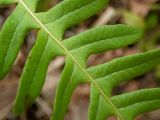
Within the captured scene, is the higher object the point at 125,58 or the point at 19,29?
the point at 19,29

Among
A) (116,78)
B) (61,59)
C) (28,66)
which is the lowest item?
(61,59)

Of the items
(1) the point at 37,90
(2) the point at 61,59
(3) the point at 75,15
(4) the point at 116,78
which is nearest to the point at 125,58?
(4) the point at 116,78

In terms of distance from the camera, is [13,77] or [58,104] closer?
[58,104]

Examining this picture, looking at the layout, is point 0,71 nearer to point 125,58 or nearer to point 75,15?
point 75,15

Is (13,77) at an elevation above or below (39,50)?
below

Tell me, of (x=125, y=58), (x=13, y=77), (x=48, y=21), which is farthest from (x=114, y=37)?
(x=13, y=77)

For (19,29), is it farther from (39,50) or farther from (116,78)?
(116,78)
